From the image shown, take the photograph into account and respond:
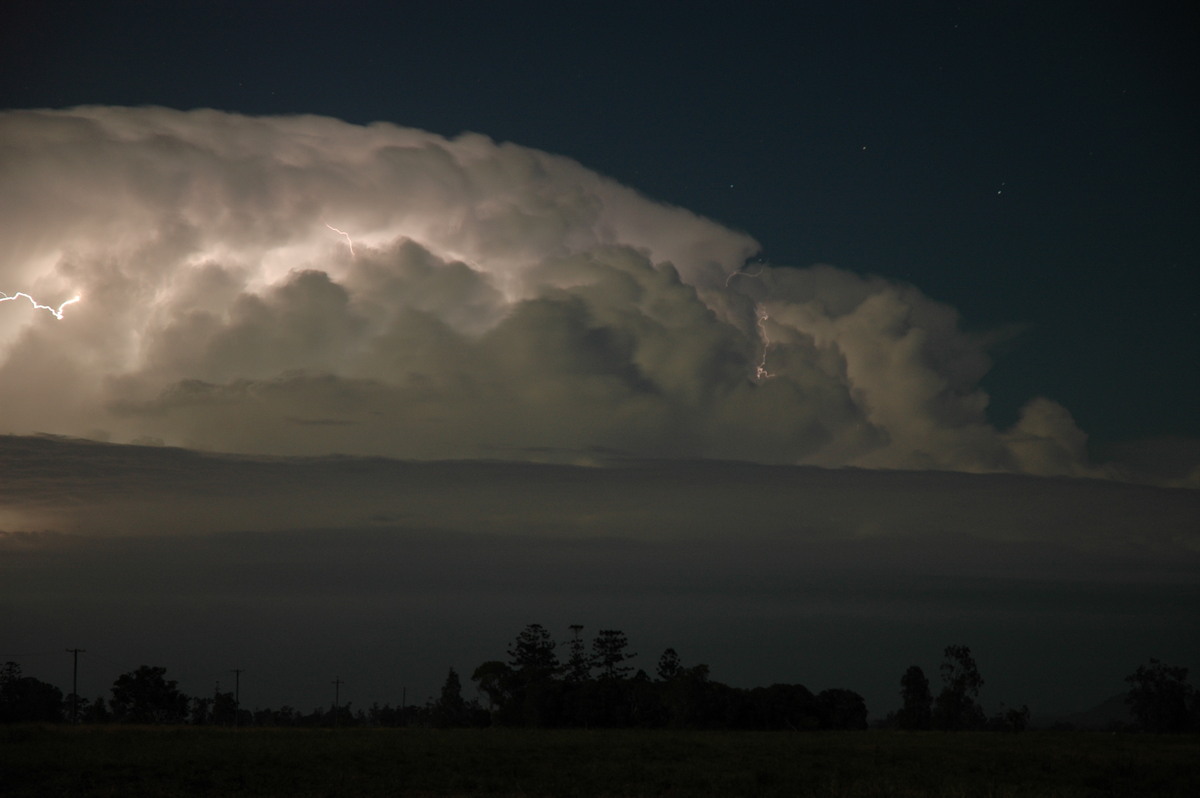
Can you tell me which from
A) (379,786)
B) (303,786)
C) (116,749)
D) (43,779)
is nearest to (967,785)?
(379,786)

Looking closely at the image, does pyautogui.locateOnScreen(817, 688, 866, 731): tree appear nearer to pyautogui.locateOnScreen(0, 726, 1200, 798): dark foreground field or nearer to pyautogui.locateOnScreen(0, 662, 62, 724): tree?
pyautogui.locateOnScreen(0, 726, 1200, 798): dark foreground field

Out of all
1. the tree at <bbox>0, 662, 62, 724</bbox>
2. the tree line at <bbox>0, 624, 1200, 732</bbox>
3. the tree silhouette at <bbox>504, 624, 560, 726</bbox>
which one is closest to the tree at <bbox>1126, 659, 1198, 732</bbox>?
the tree line at <bbox>0, 624, 1200, 732</bbox>

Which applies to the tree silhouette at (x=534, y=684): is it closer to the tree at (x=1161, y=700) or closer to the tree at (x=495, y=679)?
the tree at (x=495, y=679)

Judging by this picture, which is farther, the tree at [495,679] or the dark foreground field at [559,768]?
the tree at [495,679]

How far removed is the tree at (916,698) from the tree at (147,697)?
8361cm

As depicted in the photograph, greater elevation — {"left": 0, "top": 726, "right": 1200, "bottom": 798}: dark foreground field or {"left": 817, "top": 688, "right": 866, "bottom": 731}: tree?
{"left": 0, "top": 726, "right": 1200, "bottom": 798}: dark foreground field

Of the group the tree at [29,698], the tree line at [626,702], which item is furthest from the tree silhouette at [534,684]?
the tree at [29,698]

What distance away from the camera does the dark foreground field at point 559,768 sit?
96.6ft

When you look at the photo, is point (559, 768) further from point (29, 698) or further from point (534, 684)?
point (29, 698)

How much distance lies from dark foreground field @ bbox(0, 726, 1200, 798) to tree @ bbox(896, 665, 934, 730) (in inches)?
2582

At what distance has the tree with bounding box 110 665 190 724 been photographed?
348 ft

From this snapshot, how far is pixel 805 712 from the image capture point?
273 ft

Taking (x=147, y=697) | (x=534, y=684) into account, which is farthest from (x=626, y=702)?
(x=147, y=697)

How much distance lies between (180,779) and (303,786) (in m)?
4.36
